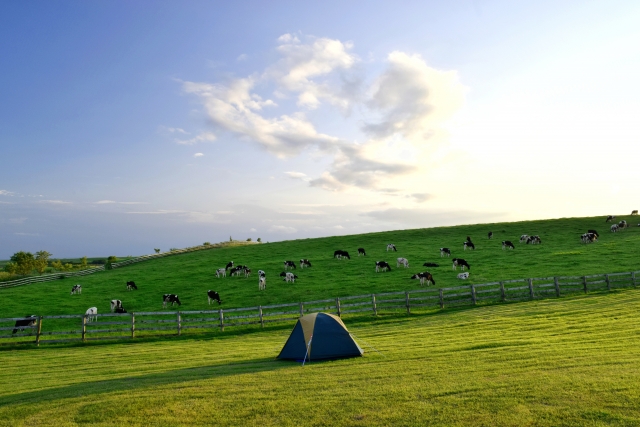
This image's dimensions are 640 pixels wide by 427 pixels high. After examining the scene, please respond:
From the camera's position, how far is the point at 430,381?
10391mm

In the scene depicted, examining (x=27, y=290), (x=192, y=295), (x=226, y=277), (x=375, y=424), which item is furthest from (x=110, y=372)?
(x=27, y=290)

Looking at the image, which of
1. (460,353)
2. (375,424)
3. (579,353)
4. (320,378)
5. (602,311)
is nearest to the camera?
(375,424)

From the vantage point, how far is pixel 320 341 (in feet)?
47.0

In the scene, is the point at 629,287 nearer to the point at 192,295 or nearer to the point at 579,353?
the point at 579,353

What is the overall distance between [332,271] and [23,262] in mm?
52122

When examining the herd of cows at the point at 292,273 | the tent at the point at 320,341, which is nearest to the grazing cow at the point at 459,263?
the herd of cows at the point at 292,273

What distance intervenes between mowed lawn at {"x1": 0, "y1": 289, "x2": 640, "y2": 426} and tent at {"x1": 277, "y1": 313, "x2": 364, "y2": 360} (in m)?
0.54

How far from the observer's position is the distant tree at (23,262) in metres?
63.1

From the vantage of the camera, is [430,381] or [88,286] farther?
[88,286]

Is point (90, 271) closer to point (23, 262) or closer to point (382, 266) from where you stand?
point (23, 262)

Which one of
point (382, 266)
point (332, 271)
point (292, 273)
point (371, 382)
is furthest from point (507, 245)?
point (371, 382)

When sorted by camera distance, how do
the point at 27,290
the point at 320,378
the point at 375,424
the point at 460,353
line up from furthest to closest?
the point at 27,290 < the point at 460,353 < the point at 320,378 < the point at 375,424

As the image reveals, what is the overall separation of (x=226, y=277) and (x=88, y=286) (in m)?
13.5

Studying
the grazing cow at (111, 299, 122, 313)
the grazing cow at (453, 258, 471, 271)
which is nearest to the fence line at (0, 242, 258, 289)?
the grazing cow at (111, 299, 122, 313)
